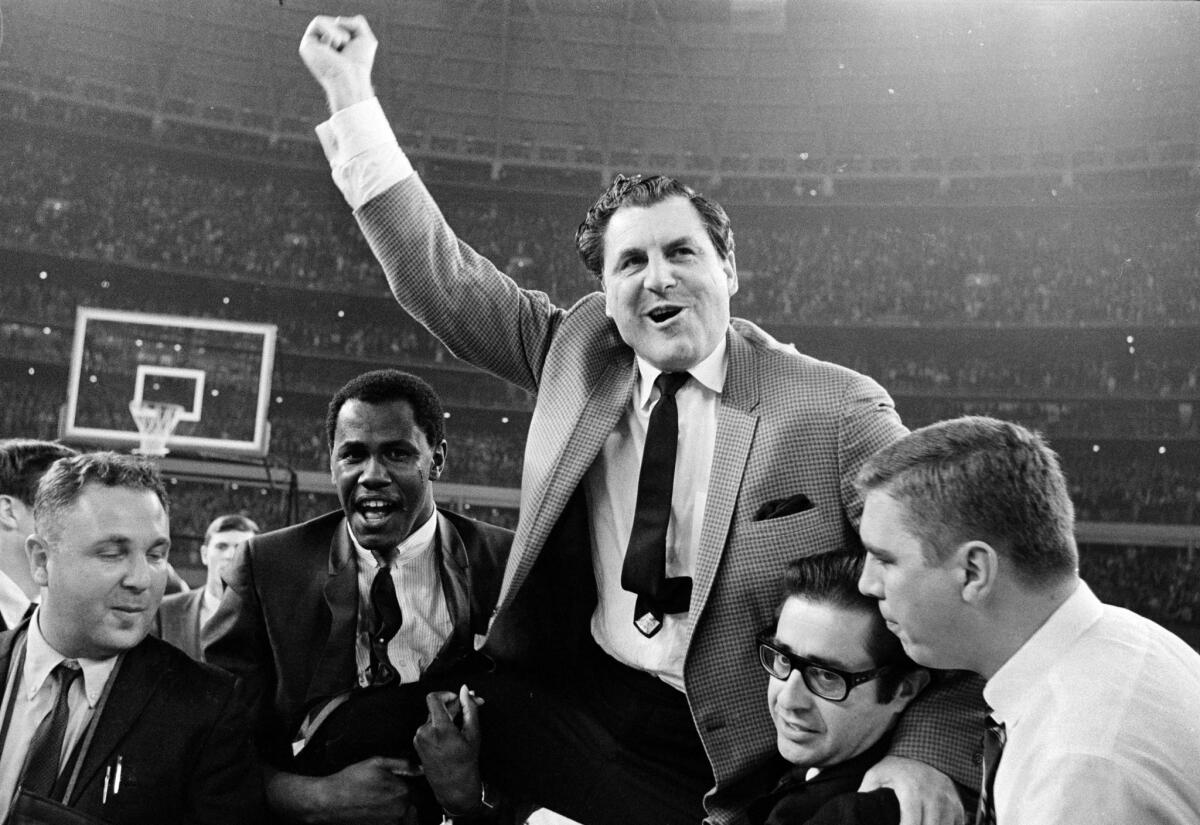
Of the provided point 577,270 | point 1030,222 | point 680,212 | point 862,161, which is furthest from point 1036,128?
point 680,212

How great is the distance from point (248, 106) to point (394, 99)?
214 cm

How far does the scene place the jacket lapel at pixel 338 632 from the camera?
7.66 ft

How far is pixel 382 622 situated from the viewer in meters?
2.39

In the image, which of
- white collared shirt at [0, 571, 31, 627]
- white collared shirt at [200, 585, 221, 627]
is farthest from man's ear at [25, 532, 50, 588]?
white collared shirt at [200, 585, 221, 627]

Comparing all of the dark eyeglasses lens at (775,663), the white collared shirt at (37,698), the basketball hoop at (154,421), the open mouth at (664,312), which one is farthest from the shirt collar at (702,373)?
the basketball hoop at (154,421)

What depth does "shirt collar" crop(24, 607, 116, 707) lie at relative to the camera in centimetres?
202

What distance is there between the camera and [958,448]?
1.57 meters

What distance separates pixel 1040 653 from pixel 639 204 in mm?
1097

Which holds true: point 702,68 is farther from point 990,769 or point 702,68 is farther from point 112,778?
point 990,769

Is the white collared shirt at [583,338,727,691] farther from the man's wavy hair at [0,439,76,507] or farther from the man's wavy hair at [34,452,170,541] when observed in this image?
the man's wavy hair at [0,439,76,507]

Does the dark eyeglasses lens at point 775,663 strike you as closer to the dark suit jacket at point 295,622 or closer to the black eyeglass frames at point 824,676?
the black eyeglass frames at point 824,676

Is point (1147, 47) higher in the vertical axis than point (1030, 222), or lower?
higher

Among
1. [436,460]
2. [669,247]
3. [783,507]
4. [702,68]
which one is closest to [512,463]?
[702,68]

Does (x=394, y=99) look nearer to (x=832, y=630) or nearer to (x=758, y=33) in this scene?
(x=758, y=33)
